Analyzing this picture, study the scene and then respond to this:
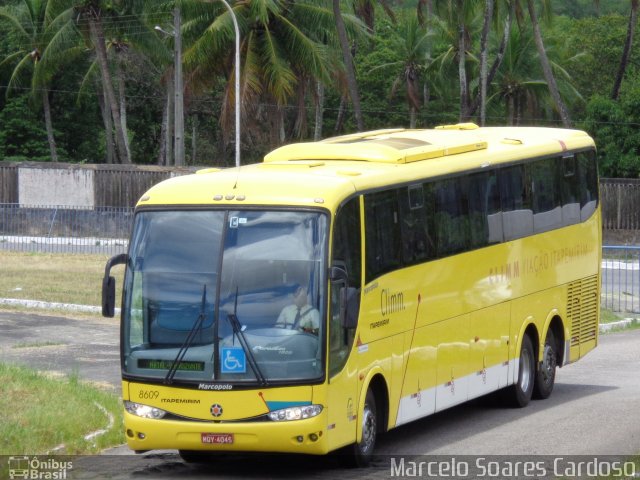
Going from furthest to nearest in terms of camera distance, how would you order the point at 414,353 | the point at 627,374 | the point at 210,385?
the point at 627,374
the point at 414,353
the point at 210,385

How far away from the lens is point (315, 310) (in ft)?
35.2

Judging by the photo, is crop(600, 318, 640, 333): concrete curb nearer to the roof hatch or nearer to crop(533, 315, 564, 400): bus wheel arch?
crop(533, 315, 564, 400): bus wheel arch

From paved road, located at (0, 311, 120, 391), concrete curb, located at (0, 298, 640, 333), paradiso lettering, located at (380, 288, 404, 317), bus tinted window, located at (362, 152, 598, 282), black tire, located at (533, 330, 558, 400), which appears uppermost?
bus tinted window, located at (362, 152, 598, 282)

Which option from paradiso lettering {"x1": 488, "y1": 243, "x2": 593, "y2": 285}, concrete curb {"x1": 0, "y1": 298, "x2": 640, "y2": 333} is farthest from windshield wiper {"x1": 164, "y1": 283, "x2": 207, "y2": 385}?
concrete curb {"x1": 0, "y1": 298, "x2": 640, "y2": 333}

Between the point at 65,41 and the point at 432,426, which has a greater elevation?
the point at 65,41

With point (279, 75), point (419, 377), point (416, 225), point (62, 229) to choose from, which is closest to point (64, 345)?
point (419, 377)

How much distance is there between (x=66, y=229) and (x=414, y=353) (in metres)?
30.5

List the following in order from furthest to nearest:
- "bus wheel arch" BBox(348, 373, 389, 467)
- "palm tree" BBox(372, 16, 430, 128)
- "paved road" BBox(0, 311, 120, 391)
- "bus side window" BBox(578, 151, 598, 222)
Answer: "palm tree" BBox(372, 16, 430, 128), "paved road" BBox(0, 311, 120, 391), "bus side window" BBox(578, 151, 598, 222), "bus wheel arch" BBox(348, 373, 389, 467)

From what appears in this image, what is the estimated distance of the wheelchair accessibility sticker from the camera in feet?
34.8

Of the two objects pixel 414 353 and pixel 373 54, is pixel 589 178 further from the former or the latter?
pixel 373 54

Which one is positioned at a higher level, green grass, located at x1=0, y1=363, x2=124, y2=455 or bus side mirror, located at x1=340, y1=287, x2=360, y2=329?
bus side mirror, located at x1=340, y1=287, x2=360, y2=329

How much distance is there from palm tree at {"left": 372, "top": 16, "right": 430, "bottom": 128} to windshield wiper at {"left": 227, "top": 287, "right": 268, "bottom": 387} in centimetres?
5132

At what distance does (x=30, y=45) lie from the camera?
190 feet

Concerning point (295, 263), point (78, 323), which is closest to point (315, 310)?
point (295, 263)
